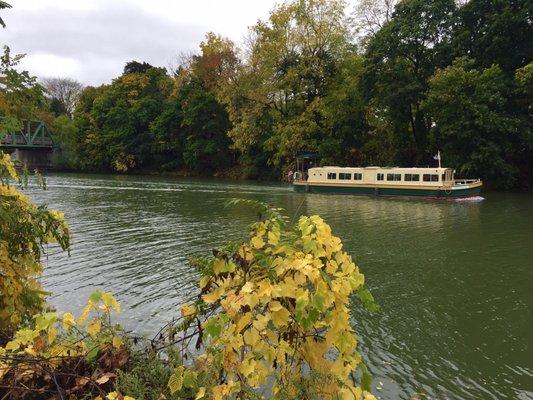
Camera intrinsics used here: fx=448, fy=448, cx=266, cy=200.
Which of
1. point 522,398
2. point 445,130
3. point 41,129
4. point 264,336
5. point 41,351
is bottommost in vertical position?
point 522,398

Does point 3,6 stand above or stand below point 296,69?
below

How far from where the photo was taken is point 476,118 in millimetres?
31766

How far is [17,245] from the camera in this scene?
4816 mm

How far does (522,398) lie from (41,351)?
6013 mm

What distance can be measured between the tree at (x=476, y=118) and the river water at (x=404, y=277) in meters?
8.88

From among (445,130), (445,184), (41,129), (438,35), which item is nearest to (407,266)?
(445,184)

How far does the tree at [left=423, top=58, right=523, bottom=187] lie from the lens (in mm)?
31531

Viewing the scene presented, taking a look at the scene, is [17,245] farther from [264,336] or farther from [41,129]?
[41,129]

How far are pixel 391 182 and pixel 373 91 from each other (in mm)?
10120

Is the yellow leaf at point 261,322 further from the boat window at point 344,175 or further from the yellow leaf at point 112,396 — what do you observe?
the boat window at point 344,175

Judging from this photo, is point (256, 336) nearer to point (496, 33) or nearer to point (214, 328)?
point (214, 328)

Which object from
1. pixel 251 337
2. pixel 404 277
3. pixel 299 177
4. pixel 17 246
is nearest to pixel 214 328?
pixel 251 337

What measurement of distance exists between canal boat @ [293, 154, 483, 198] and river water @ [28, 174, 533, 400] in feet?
14.1

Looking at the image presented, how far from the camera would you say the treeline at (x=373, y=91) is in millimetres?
32219
